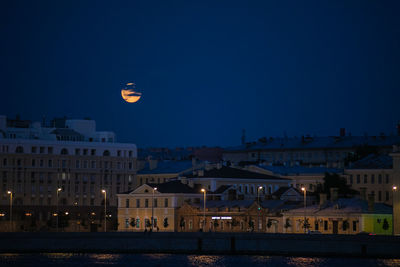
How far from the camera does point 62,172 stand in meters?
165

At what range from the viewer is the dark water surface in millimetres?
94438

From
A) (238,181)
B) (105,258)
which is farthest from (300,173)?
(105,258)

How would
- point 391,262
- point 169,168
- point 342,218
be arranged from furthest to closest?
point 169,168 → point 342,218 → point 391,262

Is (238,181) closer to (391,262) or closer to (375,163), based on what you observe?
(375,163)

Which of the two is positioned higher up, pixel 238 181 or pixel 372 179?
pixel 372 179

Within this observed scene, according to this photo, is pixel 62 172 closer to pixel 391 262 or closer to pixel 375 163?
pixel 375 163

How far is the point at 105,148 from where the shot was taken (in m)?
171

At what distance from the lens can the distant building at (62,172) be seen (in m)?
153

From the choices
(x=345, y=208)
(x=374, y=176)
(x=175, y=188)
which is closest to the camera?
(x=345, y=208)

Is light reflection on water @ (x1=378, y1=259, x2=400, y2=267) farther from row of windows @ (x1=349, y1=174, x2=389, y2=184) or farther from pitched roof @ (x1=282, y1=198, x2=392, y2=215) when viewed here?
row of windows @ (x1=349, y1=174, x2=389, y2=184)

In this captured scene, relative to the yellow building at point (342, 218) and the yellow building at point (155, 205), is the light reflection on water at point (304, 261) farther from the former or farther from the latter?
the yellow building at point (155, 205)

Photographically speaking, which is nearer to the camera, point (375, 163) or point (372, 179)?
point (372, 179)

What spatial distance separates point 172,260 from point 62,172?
221 ft

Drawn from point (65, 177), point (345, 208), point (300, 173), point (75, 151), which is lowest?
point (345, 208)
